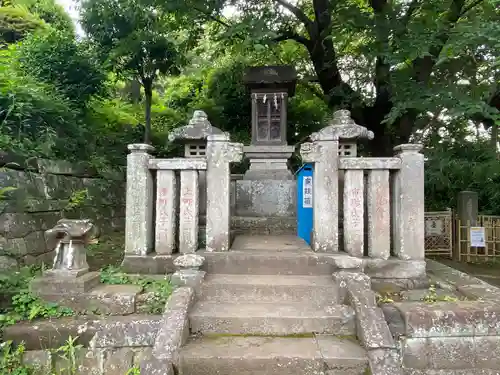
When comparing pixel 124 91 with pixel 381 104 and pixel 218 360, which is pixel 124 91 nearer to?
pixel 381 104

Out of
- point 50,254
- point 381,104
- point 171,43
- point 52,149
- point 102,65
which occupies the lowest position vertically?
point 50,254

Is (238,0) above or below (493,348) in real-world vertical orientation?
above

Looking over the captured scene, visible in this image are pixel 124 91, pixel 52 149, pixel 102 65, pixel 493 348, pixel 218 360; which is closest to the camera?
pixel 218 360

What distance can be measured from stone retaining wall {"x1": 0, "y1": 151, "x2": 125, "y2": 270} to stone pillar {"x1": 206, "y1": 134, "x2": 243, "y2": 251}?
2.61 metres

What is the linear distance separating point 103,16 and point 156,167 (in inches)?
220

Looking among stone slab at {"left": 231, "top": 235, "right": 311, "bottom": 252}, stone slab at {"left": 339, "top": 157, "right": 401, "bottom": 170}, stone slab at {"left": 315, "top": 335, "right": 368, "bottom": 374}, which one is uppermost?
stone slab at {"left": 339, "top": 157, "right": 401, "bottom": 170}

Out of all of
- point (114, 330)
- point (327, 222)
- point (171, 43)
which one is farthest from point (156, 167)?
point (171, 43)

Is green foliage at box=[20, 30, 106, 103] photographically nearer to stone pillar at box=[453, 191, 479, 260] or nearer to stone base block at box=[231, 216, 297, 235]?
stone base block at box=[231, 216, 297, 235]

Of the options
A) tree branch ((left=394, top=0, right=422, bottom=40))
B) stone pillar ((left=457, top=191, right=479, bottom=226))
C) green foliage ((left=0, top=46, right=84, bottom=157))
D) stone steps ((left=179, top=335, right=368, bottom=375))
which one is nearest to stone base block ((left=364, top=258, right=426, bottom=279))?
stone steps ((left=179, top=335, right=368, bottom=375))

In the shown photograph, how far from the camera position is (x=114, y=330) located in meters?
3.30

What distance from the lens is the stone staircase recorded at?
2879mm

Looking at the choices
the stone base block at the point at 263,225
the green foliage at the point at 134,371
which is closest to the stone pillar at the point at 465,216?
the stone base block at the point at 263,225

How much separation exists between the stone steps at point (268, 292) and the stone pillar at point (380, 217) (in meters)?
0.89

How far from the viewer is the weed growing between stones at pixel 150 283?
11.8 ft
